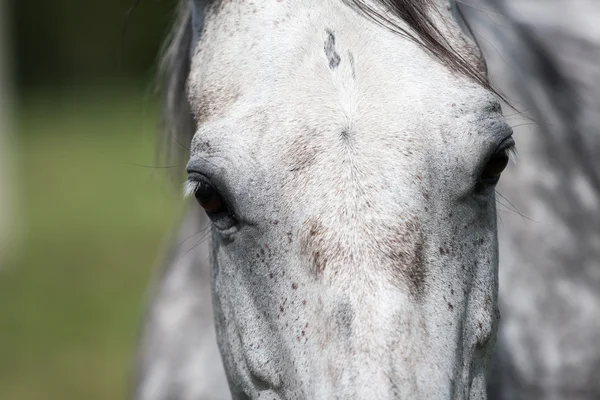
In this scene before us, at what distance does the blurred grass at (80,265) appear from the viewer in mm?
5137

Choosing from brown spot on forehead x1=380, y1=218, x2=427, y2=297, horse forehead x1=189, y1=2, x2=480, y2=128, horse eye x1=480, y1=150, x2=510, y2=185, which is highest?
horse forehead x1=189, y1=2, x2=480, y2=128

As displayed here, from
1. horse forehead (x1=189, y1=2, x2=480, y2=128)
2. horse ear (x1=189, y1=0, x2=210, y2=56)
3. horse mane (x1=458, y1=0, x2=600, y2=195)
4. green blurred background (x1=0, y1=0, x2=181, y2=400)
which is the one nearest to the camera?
horse forehead (x1=189, y1=2, x2=480, y2=128)

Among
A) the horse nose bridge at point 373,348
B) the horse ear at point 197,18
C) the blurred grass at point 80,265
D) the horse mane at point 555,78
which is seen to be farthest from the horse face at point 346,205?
the horse mane at point 555,78

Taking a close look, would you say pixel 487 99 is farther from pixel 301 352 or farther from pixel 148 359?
pixel 148 359

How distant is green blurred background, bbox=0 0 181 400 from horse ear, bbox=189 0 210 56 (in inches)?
10.1

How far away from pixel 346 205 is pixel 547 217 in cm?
111

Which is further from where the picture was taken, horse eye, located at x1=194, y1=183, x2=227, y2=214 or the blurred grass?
the blurred grass

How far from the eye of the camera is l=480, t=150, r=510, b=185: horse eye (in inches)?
60.8

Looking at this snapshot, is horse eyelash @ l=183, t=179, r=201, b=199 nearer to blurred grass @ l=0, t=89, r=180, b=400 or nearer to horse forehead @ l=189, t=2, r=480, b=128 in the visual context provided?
horse forehead @ l=189, t=2, r=480, b=128

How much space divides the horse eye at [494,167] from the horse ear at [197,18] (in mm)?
691

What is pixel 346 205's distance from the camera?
1382 mm

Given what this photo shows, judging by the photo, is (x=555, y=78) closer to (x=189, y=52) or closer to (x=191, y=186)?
(x=189, y=52)

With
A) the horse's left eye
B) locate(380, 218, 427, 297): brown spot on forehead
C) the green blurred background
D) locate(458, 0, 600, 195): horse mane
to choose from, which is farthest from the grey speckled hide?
the green blurred background

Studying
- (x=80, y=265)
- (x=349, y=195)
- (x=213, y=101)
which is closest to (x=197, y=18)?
(x=213, y=101)
